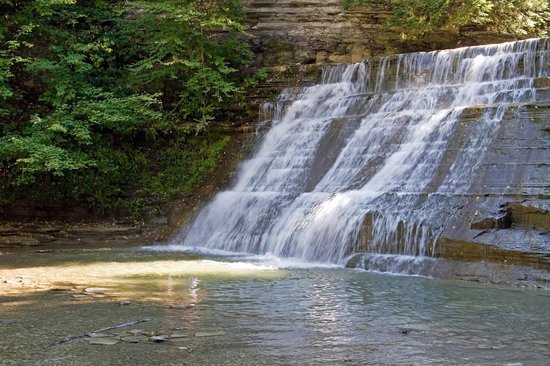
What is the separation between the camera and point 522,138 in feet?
34.5

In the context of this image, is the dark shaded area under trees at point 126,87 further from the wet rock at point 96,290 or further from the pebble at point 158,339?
the pebble at point 158,339

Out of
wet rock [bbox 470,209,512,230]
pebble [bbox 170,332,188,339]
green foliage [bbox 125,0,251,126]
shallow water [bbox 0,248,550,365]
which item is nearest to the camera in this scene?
shallow water [bbox 0,248,550,365]

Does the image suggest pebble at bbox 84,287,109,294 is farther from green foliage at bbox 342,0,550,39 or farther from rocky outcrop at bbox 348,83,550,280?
green foliage at bbox 342,0,550,39

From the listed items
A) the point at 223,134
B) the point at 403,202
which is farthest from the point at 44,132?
the point at 403,202

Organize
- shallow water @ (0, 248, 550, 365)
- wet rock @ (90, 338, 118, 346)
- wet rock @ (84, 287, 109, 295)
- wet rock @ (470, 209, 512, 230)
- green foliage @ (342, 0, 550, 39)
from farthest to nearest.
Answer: green foliage @ (342, 0, 550, 39) → wet rock @ (470, 209, 512, 230) → wet rock @ (84, 287, 109, 295) → wet rock @ (90, 338, 118, 346) → shallow water @ (0, 248, 550, 365)

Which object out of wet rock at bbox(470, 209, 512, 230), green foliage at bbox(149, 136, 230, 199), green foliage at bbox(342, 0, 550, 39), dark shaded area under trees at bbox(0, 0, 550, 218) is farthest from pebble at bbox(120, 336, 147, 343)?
green foliage at bbox(342, 0, 550, 39)

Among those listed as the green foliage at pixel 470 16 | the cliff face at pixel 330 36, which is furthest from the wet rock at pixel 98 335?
the green foliage at pixel 470 16

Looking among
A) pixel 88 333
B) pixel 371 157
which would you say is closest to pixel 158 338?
pixel 88 333

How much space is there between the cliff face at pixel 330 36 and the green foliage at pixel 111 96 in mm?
1208

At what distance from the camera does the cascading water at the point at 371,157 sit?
10.4 meters

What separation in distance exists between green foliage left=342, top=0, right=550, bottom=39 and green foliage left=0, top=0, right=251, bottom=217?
4.80 m

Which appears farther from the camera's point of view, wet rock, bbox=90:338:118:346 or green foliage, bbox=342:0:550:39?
green foliage, bbox=342:0:550:39

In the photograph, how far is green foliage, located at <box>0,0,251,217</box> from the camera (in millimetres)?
15344

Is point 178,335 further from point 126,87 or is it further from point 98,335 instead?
point 126,87
